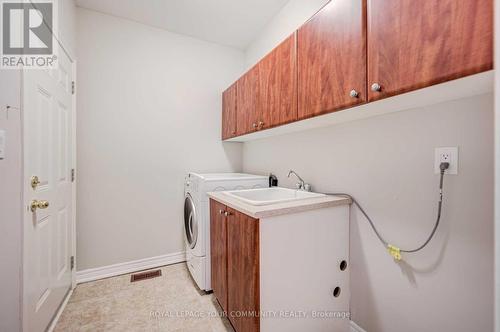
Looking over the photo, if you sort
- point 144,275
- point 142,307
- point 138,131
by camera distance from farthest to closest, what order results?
point 138,131, point 144,275, point 142,307

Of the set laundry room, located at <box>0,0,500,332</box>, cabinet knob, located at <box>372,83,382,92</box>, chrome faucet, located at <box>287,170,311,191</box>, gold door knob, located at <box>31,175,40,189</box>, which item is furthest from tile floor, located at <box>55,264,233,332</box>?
cabinet knob, located at <box>372,83,382,92</box>

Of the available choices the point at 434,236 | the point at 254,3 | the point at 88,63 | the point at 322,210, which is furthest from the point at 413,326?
the point at 88,63

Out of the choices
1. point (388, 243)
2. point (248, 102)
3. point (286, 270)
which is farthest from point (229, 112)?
point (388, 243)

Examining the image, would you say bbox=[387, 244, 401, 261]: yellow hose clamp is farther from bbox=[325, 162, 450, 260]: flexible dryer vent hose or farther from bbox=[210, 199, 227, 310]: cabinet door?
bbox=[210, 199, 227, 310]: cabinet door

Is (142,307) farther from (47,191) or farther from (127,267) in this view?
(47,191)

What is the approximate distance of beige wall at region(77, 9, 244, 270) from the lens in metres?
2.09

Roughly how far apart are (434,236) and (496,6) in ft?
3.15

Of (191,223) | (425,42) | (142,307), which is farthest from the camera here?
(191,223)

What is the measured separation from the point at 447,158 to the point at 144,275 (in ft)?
8.77

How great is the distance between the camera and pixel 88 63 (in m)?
2.08

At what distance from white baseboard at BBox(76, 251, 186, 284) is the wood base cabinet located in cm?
118

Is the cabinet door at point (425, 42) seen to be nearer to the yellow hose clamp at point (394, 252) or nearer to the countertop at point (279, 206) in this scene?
the countertop at point (279, 206)

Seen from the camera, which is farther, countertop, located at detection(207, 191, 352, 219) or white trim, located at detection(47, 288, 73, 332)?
white trim, located at detection(47, 288, 73, 332)

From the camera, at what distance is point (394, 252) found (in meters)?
1.17
